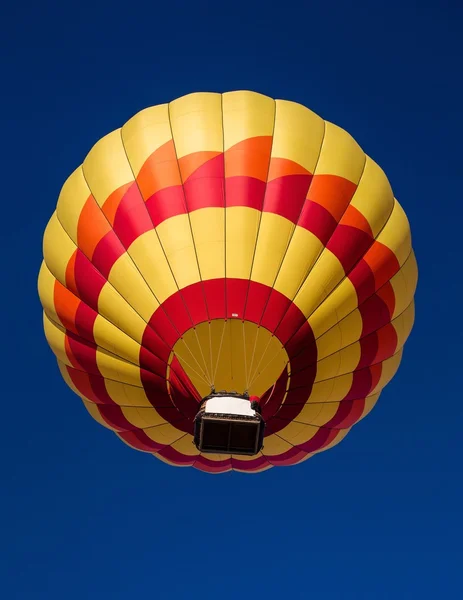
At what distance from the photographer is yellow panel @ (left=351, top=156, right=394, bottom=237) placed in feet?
46.7

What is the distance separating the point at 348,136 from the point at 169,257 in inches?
133

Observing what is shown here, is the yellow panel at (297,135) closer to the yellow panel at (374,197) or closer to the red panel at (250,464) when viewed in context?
the yellow panel at (374,197)

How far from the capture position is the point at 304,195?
45.4ft

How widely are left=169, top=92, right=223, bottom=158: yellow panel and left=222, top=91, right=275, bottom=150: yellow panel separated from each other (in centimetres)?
11

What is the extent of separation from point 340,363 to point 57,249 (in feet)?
13.7

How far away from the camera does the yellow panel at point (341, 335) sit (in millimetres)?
13602

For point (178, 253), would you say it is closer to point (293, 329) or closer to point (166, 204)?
point (166, 204)

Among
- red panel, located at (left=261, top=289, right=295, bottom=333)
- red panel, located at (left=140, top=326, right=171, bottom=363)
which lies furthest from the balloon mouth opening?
red panel, located at (left=261, top=289, right=295, bottom=333)

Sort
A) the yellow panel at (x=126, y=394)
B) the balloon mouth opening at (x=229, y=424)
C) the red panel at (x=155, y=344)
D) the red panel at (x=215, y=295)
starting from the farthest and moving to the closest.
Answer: the yellow panel at (x=126, y=394) < the red panel at (x=155, y=344) < the red panel at (x=215, y=295) < the balloon mouth opening at (x=229, y=424)

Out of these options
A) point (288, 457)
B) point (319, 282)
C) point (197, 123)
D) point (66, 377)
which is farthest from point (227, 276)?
point (288, 457)

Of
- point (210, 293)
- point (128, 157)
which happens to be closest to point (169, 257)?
point (210, 293)

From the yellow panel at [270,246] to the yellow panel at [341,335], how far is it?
1.09 m

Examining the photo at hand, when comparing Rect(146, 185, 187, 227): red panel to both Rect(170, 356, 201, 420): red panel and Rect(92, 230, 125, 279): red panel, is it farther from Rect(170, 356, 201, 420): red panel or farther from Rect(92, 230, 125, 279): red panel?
Rect(170, 356, 201, 420): red panel

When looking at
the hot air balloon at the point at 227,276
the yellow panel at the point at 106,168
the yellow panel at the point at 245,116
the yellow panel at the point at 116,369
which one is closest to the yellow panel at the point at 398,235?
the hot air balloon at the point at 227,276
